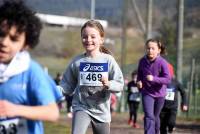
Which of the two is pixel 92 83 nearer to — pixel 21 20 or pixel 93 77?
pixel 93 77

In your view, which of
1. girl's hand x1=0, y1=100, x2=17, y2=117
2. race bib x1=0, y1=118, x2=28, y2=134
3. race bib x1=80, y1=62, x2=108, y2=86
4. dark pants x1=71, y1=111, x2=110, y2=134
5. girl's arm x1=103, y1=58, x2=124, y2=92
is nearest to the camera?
girl's hand x1=0, y1=100, x2=17, y2=117

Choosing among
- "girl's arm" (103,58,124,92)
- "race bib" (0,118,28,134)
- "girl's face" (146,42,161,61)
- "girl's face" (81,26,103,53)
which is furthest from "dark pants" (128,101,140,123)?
"race bib" (0,118,28,134)

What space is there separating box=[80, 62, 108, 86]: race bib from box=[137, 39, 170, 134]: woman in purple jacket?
2.81m

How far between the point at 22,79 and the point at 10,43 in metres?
0.33

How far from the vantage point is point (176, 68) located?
86.6 feet

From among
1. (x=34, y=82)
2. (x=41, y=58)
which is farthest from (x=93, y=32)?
(x=41, y=58)

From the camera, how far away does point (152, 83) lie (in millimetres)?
12211

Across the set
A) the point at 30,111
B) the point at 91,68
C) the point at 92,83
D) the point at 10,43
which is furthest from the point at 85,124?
the point at 10,43

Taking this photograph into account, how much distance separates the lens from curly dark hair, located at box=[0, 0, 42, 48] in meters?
4.71

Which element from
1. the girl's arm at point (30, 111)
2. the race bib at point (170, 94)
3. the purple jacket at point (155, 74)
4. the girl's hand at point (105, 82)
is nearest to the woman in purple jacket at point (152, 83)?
the purple jacket at point (155, 74)

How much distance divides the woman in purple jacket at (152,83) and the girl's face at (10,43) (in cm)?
746

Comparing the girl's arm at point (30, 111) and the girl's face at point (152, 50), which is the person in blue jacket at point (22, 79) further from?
the girl's face at point (152, 50)

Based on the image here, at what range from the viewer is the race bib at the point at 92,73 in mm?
9172

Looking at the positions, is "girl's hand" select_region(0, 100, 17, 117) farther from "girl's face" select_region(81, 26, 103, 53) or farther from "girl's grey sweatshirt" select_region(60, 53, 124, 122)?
"girl's face" select_region(81, 26, 103, 53)
